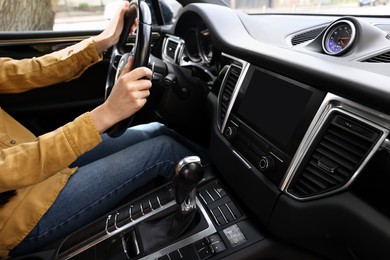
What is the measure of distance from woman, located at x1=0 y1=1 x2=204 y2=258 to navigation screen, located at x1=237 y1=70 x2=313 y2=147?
0.33 m

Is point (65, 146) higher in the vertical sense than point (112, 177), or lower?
higher

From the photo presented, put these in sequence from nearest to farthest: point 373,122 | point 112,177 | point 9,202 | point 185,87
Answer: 1. point 373,122
2. point 9,202
3. point 112,177
4. point 185,87

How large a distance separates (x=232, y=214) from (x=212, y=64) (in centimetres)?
71

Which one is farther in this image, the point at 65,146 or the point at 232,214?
the point at 232,214

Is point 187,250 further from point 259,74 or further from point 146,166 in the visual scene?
point 259,74

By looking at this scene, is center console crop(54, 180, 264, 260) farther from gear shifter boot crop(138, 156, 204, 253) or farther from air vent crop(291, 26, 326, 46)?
air vent crop(291, 26, 326, 46)

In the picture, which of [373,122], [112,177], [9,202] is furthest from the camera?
[112,177]

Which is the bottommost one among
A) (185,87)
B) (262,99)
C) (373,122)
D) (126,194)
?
(126,194)

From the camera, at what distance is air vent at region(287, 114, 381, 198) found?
636 mm

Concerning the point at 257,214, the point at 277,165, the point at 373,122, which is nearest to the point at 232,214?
the point at 257,214

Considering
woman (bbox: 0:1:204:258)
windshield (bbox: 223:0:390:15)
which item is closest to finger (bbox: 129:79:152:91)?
woman (bbox: 0:1:204:258)

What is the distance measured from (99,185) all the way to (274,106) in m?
0.60

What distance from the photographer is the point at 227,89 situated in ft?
3.68

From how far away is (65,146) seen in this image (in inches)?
31.4
